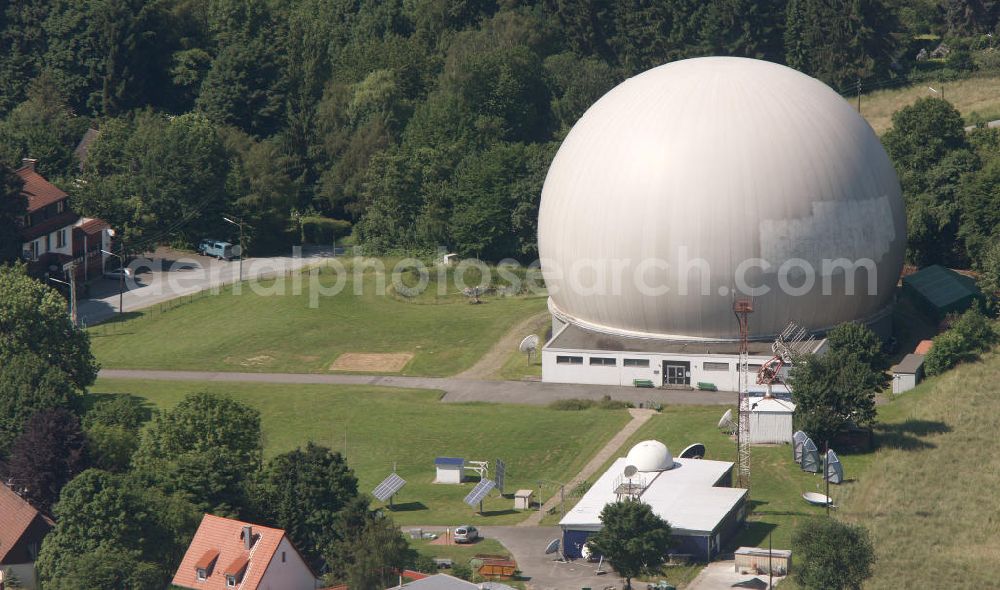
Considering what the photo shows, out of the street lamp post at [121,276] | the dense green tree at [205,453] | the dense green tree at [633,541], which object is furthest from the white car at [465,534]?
the street lamp post at [121,276]

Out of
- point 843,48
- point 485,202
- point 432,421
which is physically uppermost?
point 843,48

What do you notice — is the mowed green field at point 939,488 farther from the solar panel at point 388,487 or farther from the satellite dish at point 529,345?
the satellite dish at point 529,345

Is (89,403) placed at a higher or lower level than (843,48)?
lower

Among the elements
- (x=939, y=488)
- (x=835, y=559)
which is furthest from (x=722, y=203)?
(x=835, y=559)

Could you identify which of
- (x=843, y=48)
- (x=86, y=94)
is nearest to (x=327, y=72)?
(x=86, y=94)

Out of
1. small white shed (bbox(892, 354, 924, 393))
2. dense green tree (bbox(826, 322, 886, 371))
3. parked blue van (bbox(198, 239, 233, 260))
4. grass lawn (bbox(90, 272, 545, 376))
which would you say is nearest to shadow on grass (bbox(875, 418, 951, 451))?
dense green tree (bbox(826, 322, 886, 371))

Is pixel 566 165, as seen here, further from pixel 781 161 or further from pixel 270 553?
pixel 270 553
